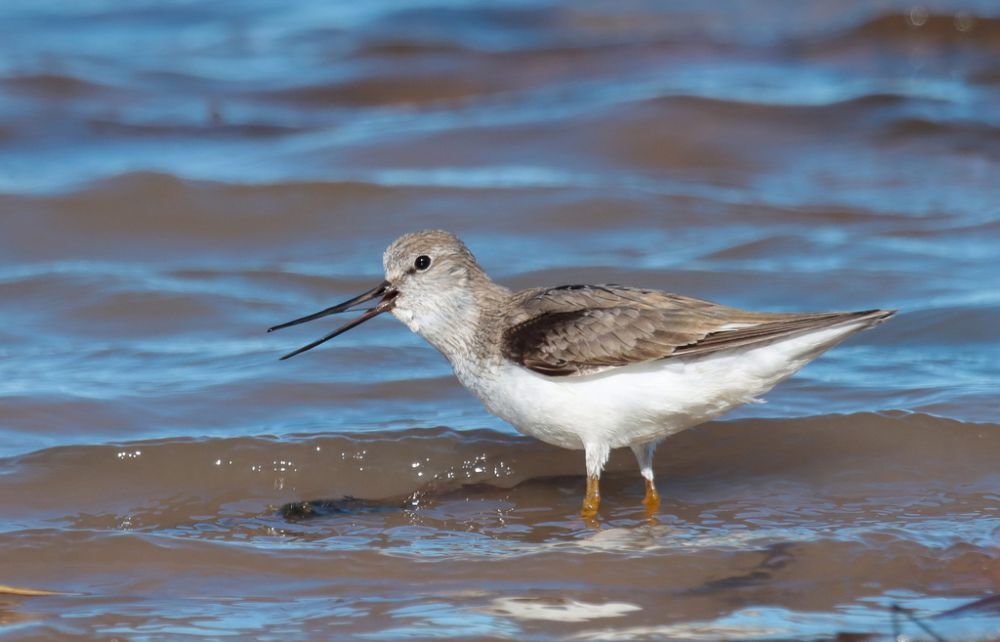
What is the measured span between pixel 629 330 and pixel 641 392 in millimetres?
293

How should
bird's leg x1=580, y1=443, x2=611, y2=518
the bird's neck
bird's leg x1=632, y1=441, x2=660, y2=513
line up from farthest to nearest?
bird's leg x1=632, y1=441, x2=660, y2=513, the bird's neck, bird's leg x1=580, y1=443, x2=611, y2=518

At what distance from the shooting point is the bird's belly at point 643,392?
20.5 feet

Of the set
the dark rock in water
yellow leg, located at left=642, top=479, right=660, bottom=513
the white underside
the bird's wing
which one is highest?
the bird's wing

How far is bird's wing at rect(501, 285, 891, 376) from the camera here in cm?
620

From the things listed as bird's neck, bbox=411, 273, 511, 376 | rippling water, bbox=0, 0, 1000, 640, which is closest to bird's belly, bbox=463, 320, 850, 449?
bird's neck, bbox=411, 273, 511, 376

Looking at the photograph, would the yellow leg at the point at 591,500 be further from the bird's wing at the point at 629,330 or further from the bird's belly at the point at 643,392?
the bird's wing at the point at 629,330

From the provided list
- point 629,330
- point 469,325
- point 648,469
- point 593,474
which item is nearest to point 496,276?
point 469,325

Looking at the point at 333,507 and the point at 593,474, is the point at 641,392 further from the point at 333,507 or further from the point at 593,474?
the point at 333,507

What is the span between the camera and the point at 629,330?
636cm

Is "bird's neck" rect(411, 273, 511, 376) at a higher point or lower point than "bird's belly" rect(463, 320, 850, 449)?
higher

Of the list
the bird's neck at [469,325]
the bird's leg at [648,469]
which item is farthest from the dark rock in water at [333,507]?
the bird's leg at [648,469]

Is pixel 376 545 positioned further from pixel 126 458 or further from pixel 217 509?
pixel 126 458

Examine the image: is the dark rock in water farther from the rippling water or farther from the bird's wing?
the bird's wing

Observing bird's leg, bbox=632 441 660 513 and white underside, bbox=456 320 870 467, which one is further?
bird's leg, bbox=632 441 660 513
